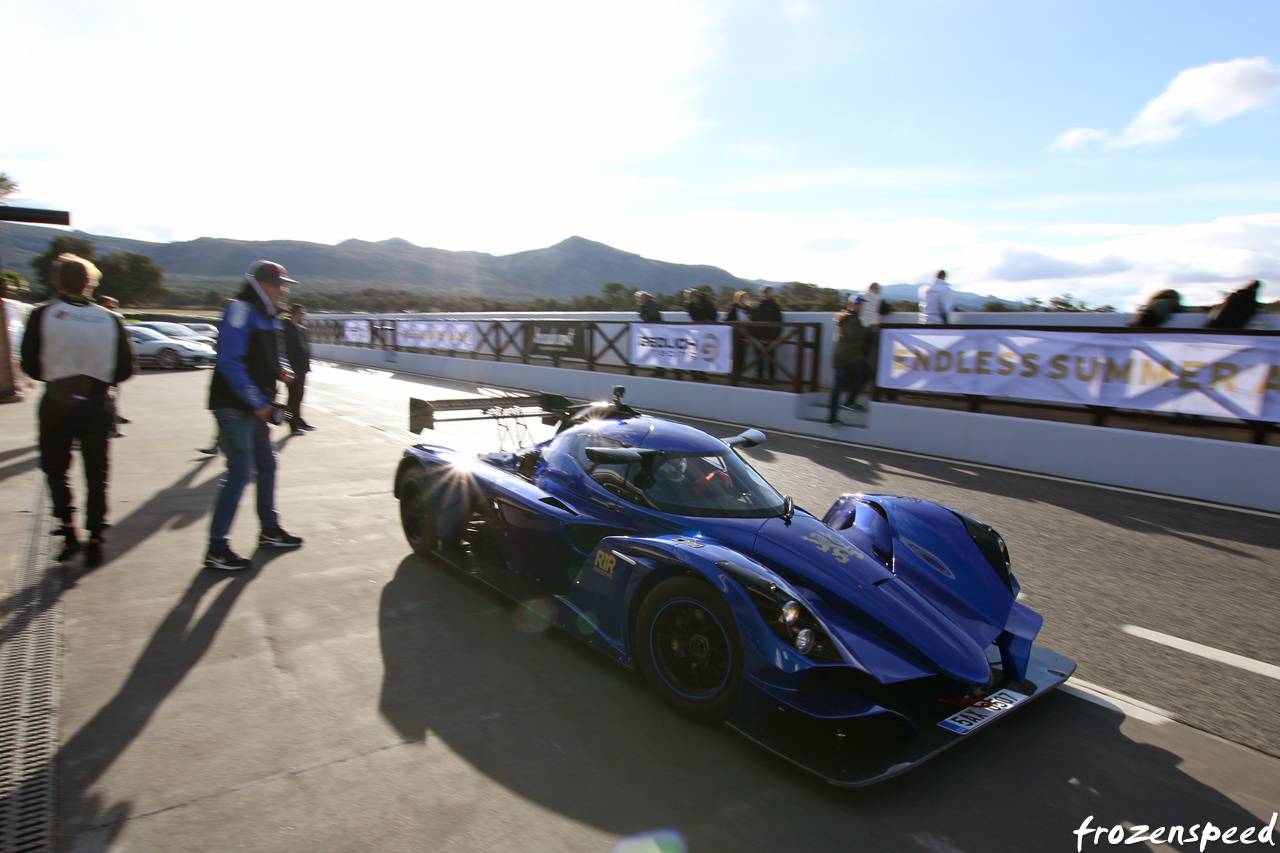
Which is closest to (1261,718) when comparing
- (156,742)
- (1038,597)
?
(1038,597)

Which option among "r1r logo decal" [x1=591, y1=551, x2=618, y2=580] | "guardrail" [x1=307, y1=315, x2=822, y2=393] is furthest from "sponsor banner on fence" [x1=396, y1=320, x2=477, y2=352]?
"r1r logo decal" [x1=591, y1=551, x2=618, y2=580]

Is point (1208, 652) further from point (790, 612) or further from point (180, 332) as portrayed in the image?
point (180, 332)

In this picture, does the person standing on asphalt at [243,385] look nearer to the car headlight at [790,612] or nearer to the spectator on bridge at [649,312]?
the car headlight at [790,612]

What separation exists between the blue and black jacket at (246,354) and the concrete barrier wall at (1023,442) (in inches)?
326

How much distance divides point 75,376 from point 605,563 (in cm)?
377

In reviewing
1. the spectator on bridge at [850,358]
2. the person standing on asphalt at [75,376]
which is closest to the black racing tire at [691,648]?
the person standing on asphalt at [75,376]

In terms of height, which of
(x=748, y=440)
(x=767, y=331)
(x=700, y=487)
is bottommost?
(x=700, y=487)

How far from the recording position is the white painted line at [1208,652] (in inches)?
149

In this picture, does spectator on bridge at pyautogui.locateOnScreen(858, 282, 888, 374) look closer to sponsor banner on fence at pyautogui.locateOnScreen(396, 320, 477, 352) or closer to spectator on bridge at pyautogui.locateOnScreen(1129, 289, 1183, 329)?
spectator on bridge at pyautogui.locateOnScreen(1129, 289, 1183, 329)

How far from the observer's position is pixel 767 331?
13.3 meters

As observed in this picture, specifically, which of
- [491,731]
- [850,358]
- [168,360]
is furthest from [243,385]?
[168,360]

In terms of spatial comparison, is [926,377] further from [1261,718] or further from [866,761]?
[866,761]

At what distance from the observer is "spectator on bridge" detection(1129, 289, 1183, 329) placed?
9.48 metres

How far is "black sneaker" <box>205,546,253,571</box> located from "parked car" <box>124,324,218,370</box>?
20484 millimetres
